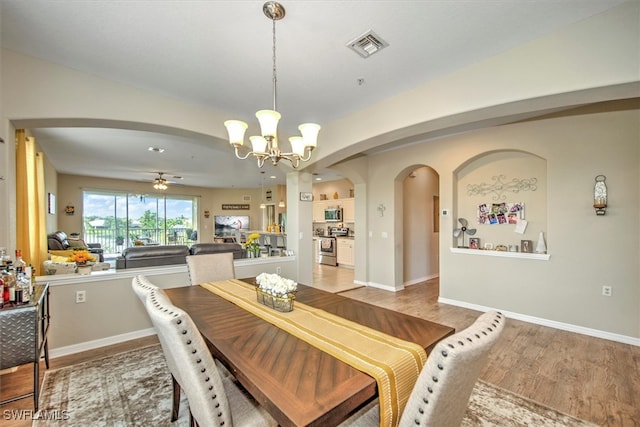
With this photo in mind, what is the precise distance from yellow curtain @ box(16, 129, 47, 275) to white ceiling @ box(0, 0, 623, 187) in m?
1.39

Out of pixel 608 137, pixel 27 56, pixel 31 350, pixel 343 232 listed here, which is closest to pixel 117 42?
pixel 27 56

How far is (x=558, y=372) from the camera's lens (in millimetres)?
2549

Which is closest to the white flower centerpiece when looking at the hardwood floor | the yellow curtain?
the hardwood floor

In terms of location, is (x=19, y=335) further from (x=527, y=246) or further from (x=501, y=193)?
(x=501, y=193)

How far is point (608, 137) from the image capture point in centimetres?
329

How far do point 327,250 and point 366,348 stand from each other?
7170mm

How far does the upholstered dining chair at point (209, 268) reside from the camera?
9.48 feet

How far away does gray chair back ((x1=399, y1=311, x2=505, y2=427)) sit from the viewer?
0.88m

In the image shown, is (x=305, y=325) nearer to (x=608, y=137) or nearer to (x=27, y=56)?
(x=27, y=56)

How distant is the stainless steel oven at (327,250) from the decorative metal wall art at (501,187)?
4.47 meters

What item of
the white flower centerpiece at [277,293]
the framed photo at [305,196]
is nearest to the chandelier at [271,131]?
the white flower centerpiece at [277,293]

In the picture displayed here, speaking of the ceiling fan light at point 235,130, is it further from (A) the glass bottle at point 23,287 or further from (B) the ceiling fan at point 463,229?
(B) the ceiling fan at point 463,229

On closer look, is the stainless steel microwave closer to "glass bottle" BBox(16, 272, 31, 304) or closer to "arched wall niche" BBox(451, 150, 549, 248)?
"arched wall niche" BBox(451, 150, 549, 248)

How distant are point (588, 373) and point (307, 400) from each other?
3030 millimetres
